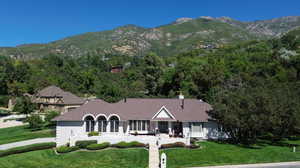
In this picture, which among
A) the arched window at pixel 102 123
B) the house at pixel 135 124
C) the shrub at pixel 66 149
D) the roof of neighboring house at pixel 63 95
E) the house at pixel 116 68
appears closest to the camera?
the shrub at pixel 66 149

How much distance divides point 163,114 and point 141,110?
3.98m

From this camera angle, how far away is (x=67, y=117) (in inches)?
1266

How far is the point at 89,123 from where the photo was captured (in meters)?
32.5

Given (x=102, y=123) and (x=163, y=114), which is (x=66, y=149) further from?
(x=163, y=114)

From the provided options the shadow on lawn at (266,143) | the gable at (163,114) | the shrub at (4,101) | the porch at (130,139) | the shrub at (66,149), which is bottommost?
the shadow on lawn at (266,143)

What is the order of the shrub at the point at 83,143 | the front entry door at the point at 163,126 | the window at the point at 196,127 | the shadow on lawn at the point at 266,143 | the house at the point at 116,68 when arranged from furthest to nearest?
the house at the point at 116,68 < the front entry door at the point at 163,126 < the window at the point at 196,127 < the shadow on lawn at the point at 266,143 < the shrub at the point at 83,143

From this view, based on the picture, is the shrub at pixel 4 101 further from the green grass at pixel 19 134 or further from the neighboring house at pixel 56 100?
the green grass at pixel 19 134

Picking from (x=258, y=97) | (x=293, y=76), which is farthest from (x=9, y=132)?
(x=293, y=76)

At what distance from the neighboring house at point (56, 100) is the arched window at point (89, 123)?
31.5 m

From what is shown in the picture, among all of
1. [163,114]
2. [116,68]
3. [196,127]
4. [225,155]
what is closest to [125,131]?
[163,114]

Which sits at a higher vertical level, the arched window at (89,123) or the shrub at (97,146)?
the arched window at (89,123)

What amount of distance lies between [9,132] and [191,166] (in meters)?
38.4

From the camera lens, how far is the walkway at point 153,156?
23.1 m

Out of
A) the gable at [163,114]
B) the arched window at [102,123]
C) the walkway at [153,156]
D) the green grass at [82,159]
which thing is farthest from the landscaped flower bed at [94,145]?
the gable at [163,114]
